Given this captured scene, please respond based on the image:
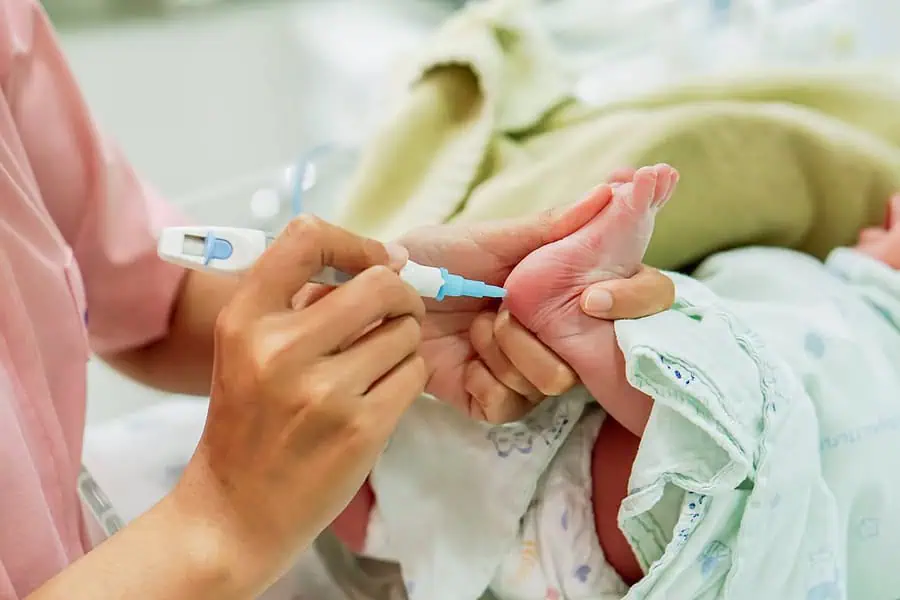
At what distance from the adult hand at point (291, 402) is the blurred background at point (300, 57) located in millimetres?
616

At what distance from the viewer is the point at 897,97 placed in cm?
99

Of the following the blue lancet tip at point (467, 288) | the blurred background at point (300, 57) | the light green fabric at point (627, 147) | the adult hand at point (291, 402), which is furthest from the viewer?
the blurred background at point (300, 57)

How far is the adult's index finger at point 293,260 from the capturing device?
480 millimetres

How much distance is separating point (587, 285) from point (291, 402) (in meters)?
0.23

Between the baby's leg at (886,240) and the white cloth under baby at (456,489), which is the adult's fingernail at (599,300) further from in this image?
the baby's leg at (886,240)

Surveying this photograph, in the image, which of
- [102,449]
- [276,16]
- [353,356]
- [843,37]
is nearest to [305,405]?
[353,356]

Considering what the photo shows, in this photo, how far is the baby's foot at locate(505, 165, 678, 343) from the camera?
60cm

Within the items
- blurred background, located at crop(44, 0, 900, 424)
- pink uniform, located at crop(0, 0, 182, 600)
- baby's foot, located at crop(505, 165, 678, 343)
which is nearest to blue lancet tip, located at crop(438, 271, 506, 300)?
baby's foot, located at crop(505, 165, 678, 343)

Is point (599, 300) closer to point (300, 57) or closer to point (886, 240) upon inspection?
point (886, 240)

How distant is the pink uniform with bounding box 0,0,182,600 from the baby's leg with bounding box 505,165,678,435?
30 cm

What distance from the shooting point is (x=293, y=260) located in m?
0.48

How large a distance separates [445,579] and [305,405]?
0.26m

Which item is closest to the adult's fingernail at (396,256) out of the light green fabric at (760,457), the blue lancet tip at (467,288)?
the blue lancet tip at (467,288)

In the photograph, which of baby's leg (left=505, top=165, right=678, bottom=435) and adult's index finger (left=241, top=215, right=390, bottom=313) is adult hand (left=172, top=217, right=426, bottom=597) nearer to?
adult's index finger (left=241, top=215, right=390, bottom=313)
